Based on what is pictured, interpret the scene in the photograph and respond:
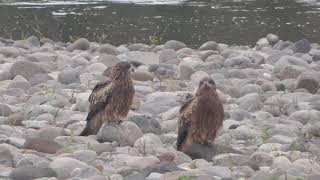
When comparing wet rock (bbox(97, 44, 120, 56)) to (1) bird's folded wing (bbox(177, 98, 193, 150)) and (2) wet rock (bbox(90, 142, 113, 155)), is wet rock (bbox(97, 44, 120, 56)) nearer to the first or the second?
(1) bird's folded wing (bbox(177, 98, 193, 150))

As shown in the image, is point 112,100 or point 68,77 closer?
point 112,100

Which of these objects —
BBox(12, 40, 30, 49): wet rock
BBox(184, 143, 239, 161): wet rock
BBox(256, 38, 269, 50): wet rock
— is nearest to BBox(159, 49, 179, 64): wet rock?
BBox(12, 40, 30, 49): wet rock

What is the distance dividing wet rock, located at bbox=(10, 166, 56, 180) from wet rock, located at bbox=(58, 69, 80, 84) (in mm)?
5020

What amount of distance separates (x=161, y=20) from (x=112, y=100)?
12.4m

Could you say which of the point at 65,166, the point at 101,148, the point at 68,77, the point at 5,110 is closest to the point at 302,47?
the point at 68,77

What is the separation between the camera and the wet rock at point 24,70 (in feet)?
38.2

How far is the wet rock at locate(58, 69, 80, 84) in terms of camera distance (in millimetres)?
11430

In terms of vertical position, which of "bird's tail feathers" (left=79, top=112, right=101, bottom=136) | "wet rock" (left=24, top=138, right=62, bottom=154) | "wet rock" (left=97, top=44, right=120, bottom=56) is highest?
"wet rock" (left=24, top=138, right=62, bottom=154)

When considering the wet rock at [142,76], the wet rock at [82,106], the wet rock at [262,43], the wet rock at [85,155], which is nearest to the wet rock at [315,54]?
the wet rock at [262,43]

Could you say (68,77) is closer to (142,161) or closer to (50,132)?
(50,132)

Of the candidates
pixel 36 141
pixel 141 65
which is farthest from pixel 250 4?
pixel 36 141

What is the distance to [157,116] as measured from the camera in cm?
943

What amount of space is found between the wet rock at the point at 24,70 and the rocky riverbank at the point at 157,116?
0.05 ft

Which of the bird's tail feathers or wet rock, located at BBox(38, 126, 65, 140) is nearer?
wet rock, located at BBox(38, 126, 65, 140)
